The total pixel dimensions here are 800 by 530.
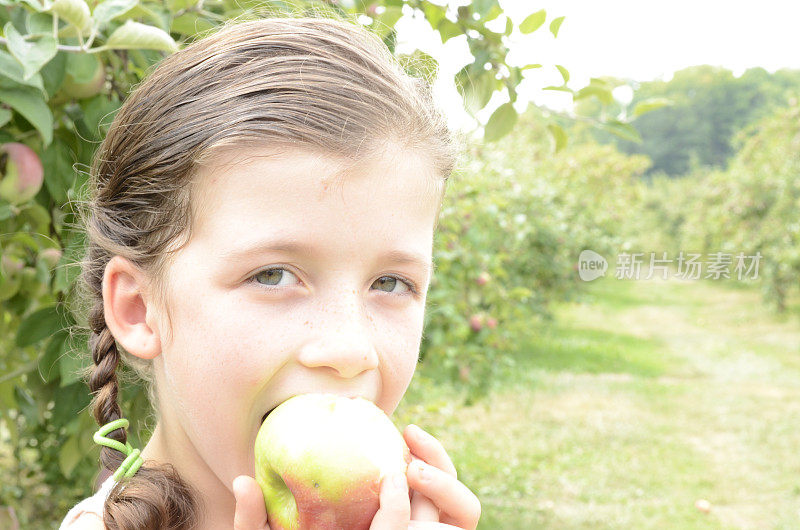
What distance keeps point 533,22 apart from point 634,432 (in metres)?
4.34

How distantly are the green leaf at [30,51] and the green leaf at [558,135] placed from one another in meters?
0.89

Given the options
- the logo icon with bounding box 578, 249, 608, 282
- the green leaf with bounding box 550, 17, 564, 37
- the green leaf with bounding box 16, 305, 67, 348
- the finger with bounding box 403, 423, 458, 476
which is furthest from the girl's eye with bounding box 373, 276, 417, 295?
the logo icon with bounding box 578, 249, 608, 282

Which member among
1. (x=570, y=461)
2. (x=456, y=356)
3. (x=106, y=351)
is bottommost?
(x=570, y=461)

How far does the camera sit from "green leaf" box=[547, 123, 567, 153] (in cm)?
148

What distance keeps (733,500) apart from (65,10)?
411 centimetres

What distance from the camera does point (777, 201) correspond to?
9.83 metres

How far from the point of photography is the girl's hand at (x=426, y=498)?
668mm

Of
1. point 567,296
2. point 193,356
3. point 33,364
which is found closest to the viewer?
point 193,356

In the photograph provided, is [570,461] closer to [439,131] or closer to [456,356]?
[456,356]

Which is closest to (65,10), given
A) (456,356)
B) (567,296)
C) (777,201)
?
(456,356)

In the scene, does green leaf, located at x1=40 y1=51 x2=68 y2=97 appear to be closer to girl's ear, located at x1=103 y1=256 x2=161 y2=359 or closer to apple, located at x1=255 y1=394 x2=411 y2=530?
girl's ear, located at x1=103 y1=256 x2=161 y2=359

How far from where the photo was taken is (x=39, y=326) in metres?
1.20

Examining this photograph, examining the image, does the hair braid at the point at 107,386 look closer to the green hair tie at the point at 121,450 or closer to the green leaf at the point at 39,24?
the green hair tie at the point at 121,450

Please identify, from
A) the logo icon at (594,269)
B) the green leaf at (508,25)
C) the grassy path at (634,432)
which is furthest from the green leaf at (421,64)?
the logo icon at (594,269)
